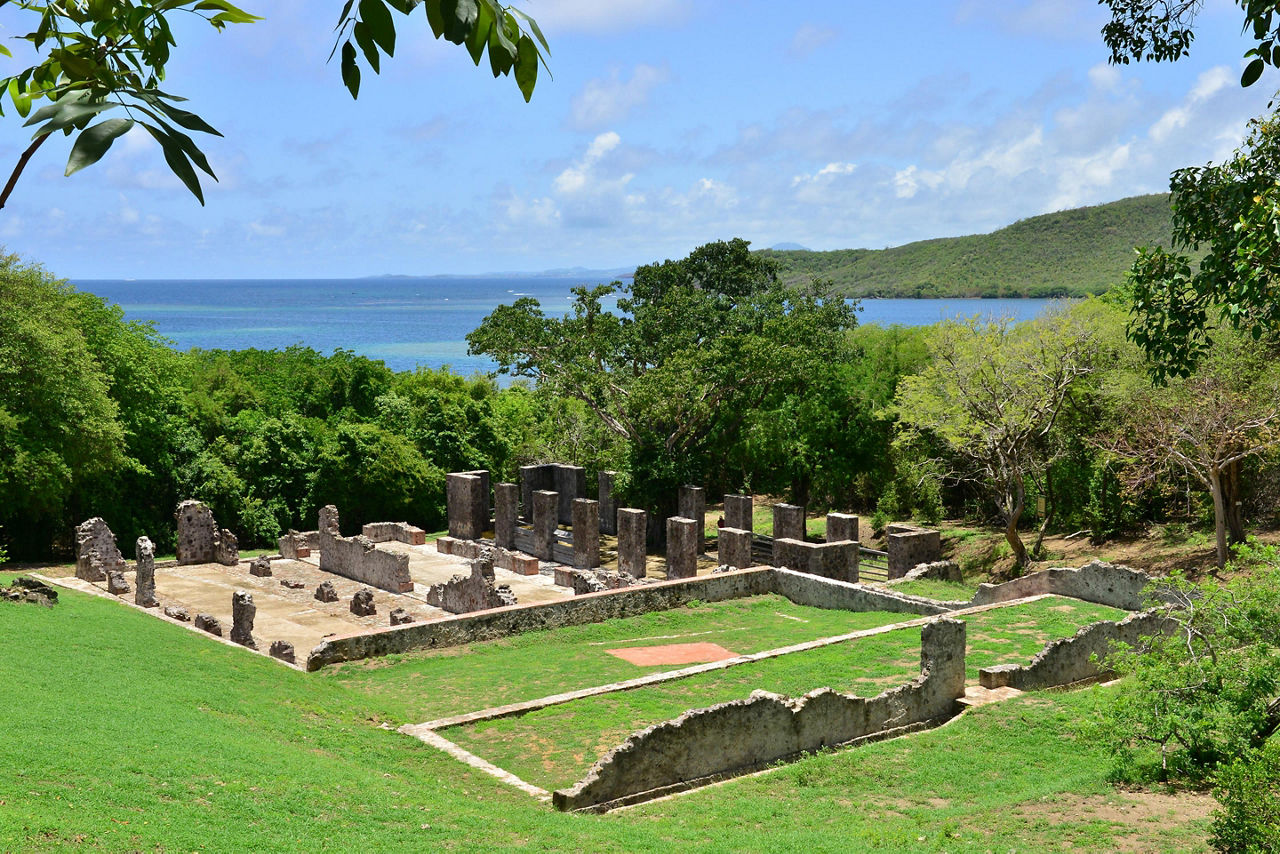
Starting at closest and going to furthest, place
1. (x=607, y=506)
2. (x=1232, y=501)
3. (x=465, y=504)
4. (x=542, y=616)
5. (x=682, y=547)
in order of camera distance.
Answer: (x=542, y=616)
(x=1232, y=501)
(x=682, y=547)
(x=465, y=504)
(x=607, y=506)

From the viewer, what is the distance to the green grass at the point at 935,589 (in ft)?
76.7

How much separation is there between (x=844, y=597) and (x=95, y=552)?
61.6ft

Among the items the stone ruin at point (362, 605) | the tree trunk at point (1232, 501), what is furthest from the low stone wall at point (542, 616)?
the tree trunk at point (1232, 501)

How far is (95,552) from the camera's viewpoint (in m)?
27.6

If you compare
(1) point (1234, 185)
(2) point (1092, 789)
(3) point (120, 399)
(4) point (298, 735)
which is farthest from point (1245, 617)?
(3) point (120, 399)

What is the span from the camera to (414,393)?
43594mm

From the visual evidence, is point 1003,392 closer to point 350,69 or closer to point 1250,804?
point 1250,804

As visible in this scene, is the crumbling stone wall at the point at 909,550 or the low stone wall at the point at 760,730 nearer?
the low stone wall at the point at 760,730

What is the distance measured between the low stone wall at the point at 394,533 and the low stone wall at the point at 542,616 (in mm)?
13924

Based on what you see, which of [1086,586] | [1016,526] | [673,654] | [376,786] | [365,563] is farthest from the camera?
→ [365,563]

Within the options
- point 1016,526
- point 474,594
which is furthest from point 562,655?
point 1016,526

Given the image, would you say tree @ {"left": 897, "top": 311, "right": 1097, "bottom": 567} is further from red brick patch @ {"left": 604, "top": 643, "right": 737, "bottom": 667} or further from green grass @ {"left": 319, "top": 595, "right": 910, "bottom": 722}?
red brick patch @ {"left": 604, "top": 643, "right": 737, "bottom": 667}

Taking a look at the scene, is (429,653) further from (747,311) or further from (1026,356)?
(747,311)

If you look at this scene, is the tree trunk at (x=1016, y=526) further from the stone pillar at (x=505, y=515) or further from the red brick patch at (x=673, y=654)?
the stone pillar at (x=505, y=515)
